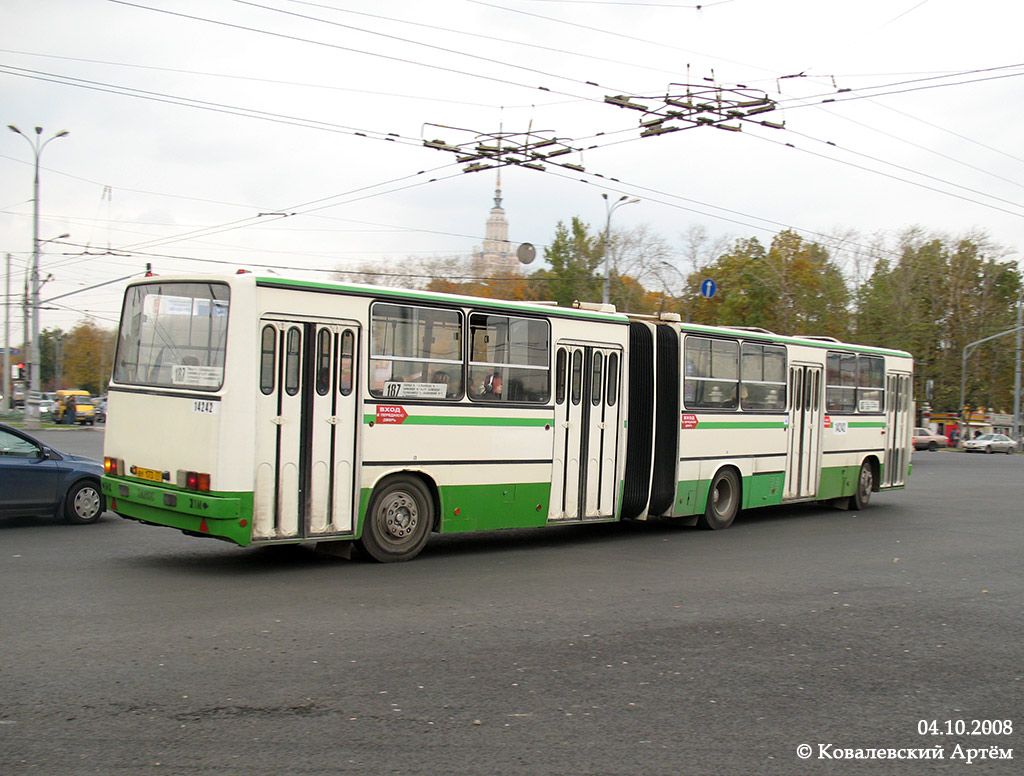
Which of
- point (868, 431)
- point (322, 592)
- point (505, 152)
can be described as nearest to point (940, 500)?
point (868, 431)

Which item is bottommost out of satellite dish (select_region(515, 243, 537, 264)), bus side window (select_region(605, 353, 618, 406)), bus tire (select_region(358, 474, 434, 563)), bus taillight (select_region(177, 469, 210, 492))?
bus tire (select_region(358, 474, 434, 563))

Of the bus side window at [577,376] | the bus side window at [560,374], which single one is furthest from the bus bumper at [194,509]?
the bus side window at [577,376]

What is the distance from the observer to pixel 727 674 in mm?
6375

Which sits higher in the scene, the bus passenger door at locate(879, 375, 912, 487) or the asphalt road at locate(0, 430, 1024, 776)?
the bus passenger door at locate(879, 375, 912, 487)

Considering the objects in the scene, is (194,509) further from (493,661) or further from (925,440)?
(925,440)

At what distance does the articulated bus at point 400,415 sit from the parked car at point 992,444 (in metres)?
50.1

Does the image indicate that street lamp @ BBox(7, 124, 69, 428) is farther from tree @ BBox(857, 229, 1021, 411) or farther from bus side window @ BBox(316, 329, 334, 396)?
tree @ BBox(857, 229, 1021, 411)

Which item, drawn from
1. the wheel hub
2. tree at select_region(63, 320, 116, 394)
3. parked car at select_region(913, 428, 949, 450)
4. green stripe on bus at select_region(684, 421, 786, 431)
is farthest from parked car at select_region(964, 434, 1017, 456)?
tree at select_region(63, 320, 116, 394)

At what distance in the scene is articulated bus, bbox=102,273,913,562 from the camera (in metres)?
9.31

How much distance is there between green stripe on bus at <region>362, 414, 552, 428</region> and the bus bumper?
5.48 feet

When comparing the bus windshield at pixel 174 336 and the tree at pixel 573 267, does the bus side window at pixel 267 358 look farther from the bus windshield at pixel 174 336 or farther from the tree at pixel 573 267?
the tree at pixel 573 267

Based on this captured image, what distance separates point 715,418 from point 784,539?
2053 mm

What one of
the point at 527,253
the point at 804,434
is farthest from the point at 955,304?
the point at 804,434

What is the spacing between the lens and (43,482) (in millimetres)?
12477
